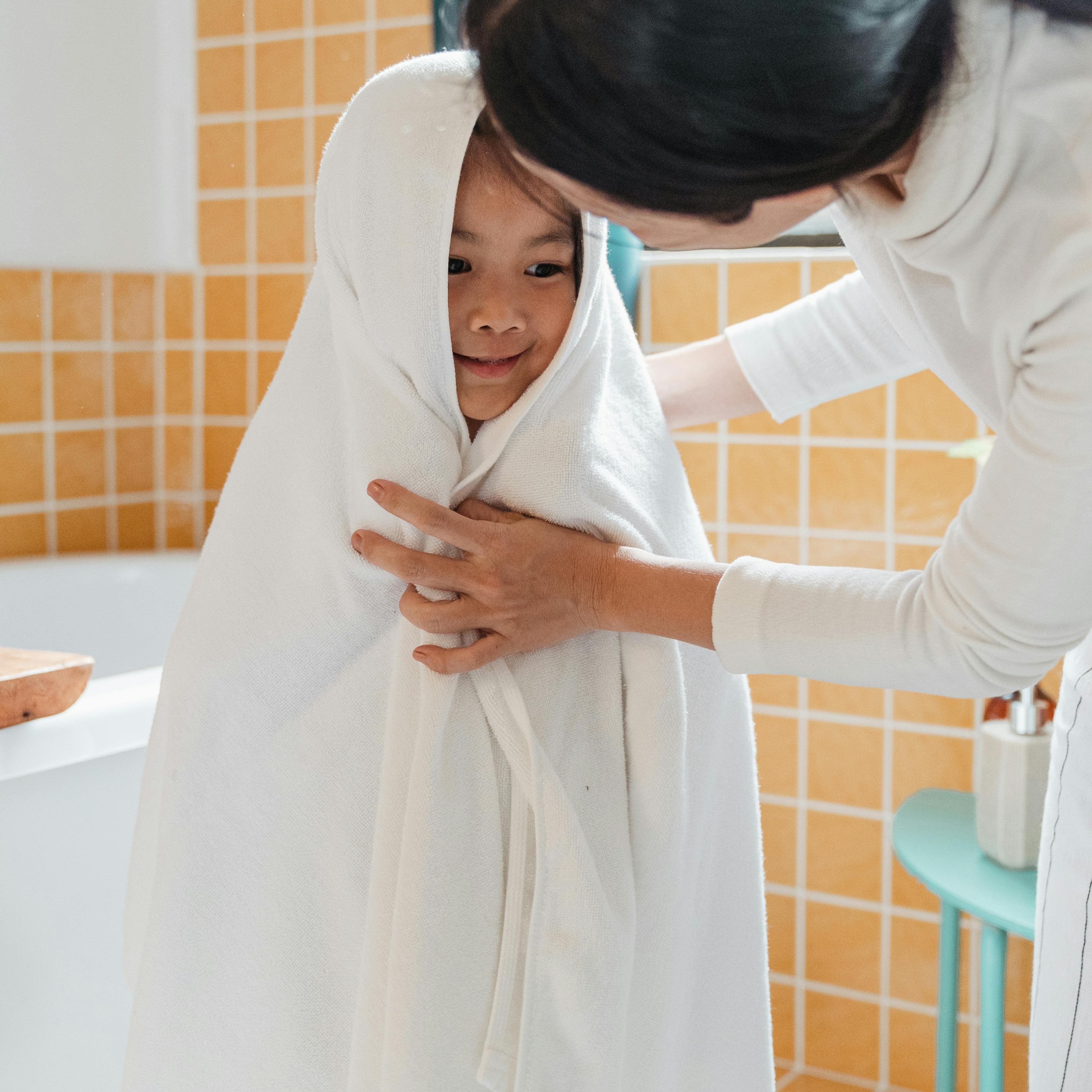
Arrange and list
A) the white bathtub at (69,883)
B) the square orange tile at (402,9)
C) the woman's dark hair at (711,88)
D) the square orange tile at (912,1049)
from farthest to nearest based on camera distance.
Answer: the square orange tile at (402,9) → the square orange tile at (912,1049) → the white bathtub at (69,883) → the woman's dark hair at (711,88)

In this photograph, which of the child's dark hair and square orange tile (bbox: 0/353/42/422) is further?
square orange tile (bbox: 0/353/42/422)

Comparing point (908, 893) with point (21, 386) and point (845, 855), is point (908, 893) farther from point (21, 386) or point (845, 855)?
point (21, 386)

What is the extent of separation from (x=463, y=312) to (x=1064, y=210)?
0.37 meters

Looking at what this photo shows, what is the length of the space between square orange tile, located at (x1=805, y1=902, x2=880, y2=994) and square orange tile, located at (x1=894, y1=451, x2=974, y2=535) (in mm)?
572

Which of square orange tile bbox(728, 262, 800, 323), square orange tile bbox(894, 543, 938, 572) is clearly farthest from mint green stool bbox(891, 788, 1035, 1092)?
square orange tile bbox(728, 262, 800, 323)

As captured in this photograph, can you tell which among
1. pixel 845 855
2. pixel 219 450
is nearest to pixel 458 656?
pixel 845 855

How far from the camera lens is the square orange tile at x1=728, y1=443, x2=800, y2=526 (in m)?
1.75

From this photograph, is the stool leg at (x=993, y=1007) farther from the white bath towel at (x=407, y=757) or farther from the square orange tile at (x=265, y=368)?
the square orange tile at (x=265, y=368)

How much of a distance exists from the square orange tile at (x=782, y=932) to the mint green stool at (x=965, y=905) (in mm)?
272

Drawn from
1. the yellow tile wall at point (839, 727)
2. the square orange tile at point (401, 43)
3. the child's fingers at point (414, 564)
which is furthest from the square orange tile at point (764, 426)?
the child's fingers at point (414, 564)

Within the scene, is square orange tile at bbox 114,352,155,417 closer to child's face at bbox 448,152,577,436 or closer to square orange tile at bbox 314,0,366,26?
square orange tile at bbox 314,0,366,26

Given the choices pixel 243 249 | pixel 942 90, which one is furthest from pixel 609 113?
pixel 243 249

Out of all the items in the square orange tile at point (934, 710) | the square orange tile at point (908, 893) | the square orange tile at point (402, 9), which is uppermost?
the square orange tile at point (402, 9)

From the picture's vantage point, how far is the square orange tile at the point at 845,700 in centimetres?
171
